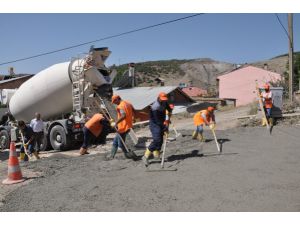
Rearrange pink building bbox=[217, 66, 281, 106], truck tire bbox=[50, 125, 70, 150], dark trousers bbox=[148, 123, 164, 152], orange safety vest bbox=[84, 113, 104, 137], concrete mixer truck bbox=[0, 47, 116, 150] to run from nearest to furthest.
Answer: dark trousers bbox=[148, 123, 164, 152] → orange safety vest bbox=[84, 113, 104, 137] → truck tire bbox=[50, 125, 70, 150] → concrete mixer truck bbox=[0, 47, 116, 150] → pink building bbox=[217, 66, 281, 106]

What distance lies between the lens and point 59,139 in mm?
11797

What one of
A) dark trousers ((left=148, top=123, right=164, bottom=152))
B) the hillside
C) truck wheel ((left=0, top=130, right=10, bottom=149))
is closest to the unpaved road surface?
dark trousers ((left=148, top=123, right=164, bottom=152))

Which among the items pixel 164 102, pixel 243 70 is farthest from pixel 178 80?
pixel 164 102

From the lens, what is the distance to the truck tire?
37.8 feet

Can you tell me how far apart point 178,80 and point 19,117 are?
51.4 meters

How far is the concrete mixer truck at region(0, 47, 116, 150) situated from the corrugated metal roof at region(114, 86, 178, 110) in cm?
929

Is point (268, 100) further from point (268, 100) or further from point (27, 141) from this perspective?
point (27, 141)

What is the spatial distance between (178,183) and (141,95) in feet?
63.6

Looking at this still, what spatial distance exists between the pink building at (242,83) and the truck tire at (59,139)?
84.7ft

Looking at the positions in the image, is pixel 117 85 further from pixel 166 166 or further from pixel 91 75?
pixel 166 166

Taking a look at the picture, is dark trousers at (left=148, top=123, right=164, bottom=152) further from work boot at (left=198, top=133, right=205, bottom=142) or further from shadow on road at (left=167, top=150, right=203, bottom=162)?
work boot at (left=198, top=133, right=205, bottom=142)

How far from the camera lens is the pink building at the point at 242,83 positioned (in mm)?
34625

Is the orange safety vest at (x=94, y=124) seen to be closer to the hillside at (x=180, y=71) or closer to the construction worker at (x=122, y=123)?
the construction worker at (x=122, y=123)

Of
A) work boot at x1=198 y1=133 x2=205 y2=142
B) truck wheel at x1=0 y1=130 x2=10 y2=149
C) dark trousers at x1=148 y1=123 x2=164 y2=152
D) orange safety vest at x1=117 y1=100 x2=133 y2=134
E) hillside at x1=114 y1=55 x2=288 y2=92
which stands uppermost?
hillside at x1=114 y1=55 x2=288 y2=92
